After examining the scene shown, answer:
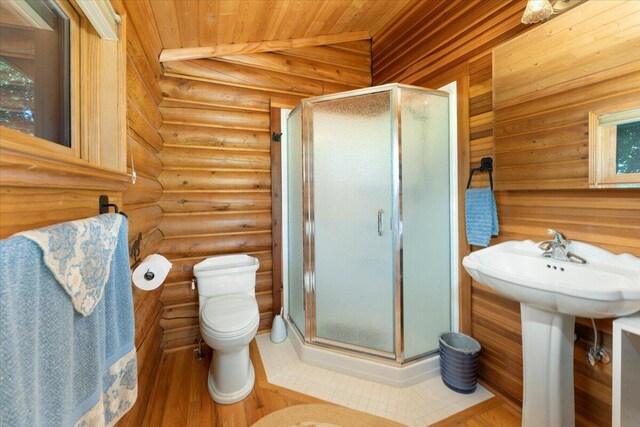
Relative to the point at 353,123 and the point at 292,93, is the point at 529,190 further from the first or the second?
the point at 292,93

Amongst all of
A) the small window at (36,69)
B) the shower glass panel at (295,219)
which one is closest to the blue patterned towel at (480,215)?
the shower glass panel at (295,219)

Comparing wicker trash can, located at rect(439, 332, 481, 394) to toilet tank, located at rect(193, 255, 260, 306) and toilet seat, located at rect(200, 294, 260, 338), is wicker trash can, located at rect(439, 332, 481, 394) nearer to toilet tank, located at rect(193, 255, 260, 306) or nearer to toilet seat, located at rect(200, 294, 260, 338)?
toilet seat, located at rect(200, 294, 260, 338)

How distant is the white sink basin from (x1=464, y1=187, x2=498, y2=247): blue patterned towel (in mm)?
150

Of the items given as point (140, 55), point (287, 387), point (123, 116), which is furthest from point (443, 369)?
point (140, 55)

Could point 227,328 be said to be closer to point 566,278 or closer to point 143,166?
point 143,166

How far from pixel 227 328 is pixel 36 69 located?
1.44 metres

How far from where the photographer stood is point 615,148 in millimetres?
1208

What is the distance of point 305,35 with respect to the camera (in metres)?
2.51

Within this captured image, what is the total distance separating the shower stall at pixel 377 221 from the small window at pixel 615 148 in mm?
810

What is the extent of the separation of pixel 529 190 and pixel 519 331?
0.85 m

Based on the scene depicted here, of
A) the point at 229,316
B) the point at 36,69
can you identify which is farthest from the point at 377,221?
the point at 36,69

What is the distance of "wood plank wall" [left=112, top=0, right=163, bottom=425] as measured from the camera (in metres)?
1.38

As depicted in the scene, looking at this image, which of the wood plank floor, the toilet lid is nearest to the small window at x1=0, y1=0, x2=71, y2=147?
the toilet lid

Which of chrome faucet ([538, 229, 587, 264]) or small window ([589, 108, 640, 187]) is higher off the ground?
small window ([589, 108, 640, 187])
